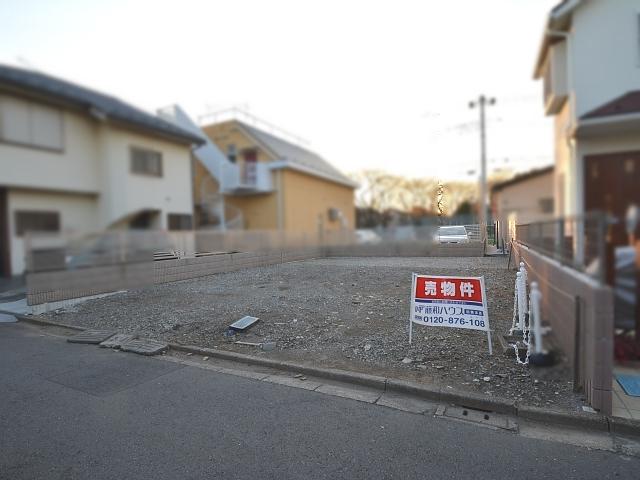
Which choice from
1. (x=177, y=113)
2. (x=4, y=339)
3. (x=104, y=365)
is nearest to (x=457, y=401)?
(x=177, y=113)

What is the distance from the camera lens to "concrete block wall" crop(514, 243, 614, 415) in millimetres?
1512

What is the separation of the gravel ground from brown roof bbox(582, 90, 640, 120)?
1.46 meters

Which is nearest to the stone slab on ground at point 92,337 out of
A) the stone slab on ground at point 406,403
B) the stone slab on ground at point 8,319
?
the stone slab on ground at point 8,319

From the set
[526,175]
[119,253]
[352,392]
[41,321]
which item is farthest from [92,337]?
[526,175]

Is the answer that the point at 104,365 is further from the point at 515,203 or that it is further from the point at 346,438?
the point at 515,203

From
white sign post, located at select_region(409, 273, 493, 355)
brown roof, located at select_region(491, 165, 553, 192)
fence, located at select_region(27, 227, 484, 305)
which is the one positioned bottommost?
white sign post, located at select_region(409, 273, 493, 355)

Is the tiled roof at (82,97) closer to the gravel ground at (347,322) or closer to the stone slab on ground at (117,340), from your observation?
the gravel ground at (347,322)

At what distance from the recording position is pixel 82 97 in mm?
936

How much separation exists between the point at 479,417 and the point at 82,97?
3712mm

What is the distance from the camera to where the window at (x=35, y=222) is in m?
0.78

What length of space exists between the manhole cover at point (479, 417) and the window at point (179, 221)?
3.15 m

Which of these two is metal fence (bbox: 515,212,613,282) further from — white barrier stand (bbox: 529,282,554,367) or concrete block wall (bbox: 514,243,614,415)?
white barrier stand (bbox: 529,282,554,367)

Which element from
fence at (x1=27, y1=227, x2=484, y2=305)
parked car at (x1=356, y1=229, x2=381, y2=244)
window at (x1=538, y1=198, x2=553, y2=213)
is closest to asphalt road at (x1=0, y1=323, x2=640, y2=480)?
parked car at (x1=356, y1=229, x2=381, y2=244)

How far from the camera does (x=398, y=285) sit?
868 cm
